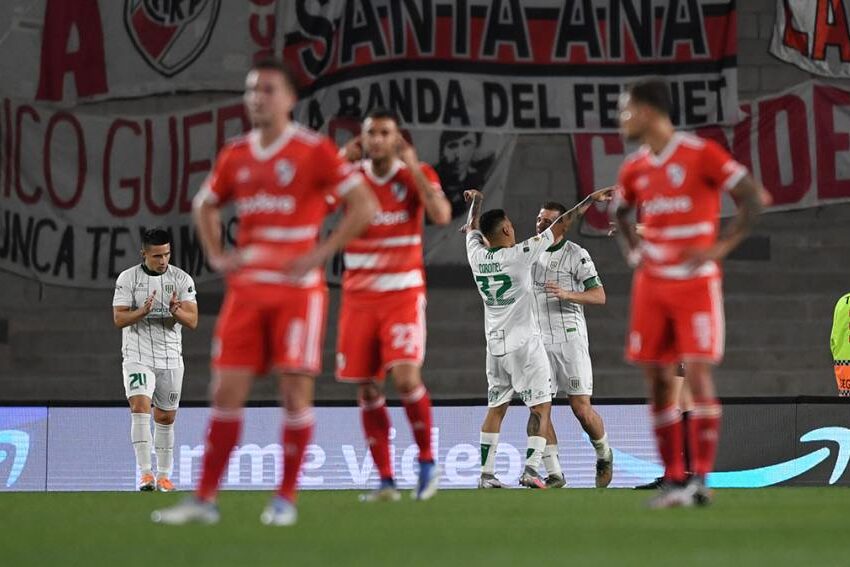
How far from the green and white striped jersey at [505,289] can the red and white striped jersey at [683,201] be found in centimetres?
354

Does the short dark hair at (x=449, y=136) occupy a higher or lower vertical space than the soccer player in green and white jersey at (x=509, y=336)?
higher

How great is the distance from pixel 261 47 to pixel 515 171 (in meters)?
2.54

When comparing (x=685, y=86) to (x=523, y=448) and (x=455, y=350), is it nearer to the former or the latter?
(x=455, y=350)

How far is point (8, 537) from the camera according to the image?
5199 millimetres

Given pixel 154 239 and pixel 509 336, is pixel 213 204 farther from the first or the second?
pixel 154 239

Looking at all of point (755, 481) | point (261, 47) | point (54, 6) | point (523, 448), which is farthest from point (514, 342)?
point (54, 6)

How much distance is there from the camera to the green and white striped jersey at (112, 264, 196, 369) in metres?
9.99

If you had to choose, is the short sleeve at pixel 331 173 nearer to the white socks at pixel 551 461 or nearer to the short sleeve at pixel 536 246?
the short sleeve at pixel 536 246

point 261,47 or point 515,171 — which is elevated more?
point 261,47

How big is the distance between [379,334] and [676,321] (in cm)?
143

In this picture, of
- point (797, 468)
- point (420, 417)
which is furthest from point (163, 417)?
point (797, 468)

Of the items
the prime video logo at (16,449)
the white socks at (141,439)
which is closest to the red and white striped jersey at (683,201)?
the white socks at (141,439)

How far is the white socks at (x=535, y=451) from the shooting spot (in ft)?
31.3

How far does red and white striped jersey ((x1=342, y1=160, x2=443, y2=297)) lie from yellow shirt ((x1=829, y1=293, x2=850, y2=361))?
5104 mm
